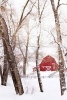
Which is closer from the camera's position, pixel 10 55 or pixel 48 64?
pixel 10 55

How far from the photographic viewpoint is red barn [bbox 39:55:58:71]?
62469mm

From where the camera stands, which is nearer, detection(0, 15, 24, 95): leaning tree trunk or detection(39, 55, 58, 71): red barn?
detection(0, 15, 24, 95): leaning tree trunk

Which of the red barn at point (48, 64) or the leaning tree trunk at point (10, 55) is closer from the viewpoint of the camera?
the leaning tree trunk at point (10, 55)

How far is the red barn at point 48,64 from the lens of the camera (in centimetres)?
6247

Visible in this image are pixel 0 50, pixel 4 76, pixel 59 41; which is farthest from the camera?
pixel 0 50

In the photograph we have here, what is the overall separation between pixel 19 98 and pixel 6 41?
10.5ft

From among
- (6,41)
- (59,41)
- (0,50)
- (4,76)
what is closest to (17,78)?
(6,41)

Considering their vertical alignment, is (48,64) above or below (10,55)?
below

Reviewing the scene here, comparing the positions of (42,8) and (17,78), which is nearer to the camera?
(17,78)

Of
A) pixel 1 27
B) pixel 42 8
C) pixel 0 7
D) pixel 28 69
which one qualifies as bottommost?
pixel 28 69

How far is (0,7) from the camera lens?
14.9 metres

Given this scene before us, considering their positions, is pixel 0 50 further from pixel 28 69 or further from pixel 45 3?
pixel 28 69

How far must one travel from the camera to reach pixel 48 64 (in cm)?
6338

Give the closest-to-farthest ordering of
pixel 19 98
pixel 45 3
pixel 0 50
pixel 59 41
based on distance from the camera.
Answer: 1. pixel 19 98
2. pixel 59 41
3. pixel 45 3
4. pixel 0 50
